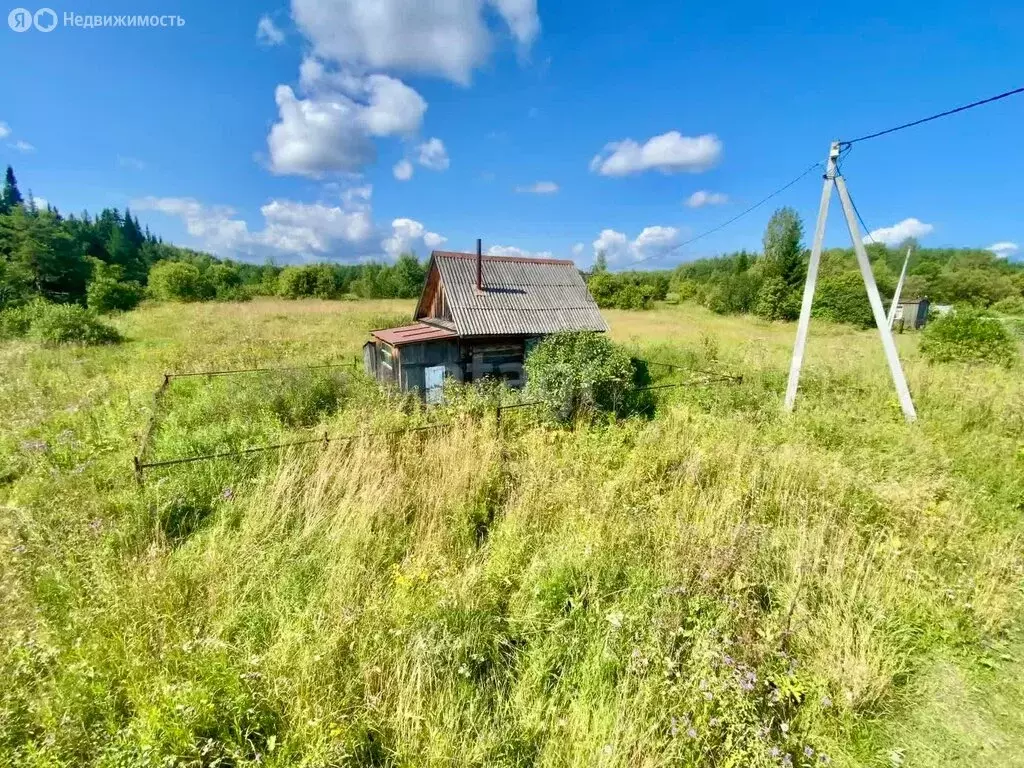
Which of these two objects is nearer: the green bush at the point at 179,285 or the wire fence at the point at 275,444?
the wire fence at the point at 275,444

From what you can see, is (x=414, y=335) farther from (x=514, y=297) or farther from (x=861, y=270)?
(x=861, y=270)

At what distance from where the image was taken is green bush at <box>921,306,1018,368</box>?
12266mm

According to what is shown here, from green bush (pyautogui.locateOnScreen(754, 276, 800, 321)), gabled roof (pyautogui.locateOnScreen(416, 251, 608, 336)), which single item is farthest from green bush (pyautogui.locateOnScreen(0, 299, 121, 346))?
green bush (pyautogui.locateOnScreen(754, 276, 800, 321))

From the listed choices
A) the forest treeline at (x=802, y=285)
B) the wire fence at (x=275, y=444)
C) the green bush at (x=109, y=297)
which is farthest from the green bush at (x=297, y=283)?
the wire fence at (x=275, y=444)

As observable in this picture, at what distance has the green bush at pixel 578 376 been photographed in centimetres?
765

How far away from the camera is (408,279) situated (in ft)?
149

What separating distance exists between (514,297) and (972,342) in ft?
46.7

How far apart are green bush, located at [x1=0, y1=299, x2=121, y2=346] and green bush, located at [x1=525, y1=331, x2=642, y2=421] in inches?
670

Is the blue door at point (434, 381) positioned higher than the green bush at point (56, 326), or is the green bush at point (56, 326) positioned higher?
the green bush at point (56, 326)

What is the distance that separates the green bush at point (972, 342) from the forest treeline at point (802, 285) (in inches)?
635

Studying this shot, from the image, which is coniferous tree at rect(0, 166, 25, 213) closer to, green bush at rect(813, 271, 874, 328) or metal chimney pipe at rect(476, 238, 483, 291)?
metal chimney pipe at rect(476, 238, 483, 291)

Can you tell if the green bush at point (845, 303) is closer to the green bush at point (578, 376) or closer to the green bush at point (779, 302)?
the green bush at point (779, 302)

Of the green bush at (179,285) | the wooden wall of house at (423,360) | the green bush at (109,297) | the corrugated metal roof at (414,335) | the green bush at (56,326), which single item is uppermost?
the green bush at (179,285)

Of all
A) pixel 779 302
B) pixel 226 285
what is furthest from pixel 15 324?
pixel 779 302
